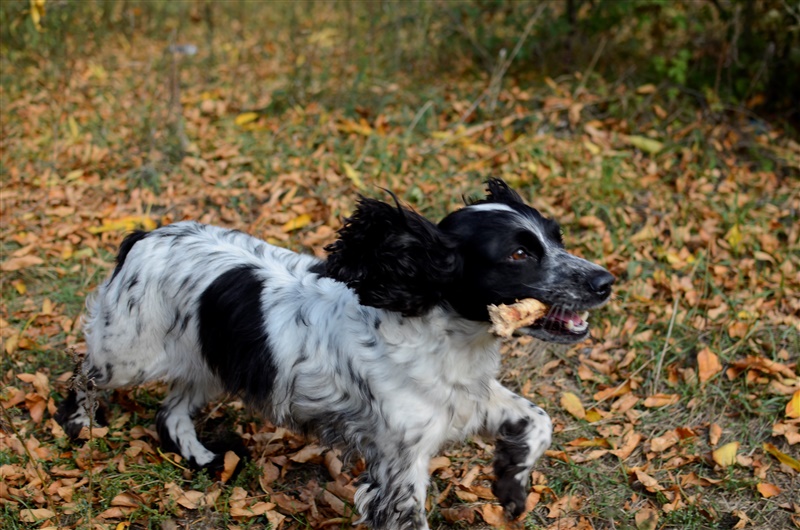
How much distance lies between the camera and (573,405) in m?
4.87

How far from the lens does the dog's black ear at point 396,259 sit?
338cm

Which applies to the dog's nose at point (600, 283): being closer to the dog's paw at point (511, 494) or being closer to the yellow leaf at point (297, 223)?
the dog's paw at point (511, 494)

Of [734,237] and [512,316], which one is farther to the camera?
[734,237]

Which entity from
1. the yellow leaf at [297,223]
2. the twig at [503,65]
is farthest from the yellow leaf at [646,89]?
the yellow leaf at [297,223]

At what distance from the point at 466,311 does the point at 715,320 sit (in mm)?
2641

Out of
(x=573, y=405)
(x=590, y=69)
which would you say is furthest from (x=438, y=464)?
(x=590, y=69)

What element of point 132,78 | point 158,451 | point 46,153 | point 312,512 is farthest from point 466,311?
point 132,78

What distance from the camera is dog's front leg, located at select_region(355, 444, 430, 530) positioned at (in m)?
3.52

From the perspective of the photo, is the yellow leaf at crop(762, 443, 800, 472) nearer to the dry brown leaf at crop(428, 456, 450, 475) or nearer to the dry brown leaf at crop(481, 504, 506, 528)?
the dry brown leaf at crop(481, 504, 506, 528)

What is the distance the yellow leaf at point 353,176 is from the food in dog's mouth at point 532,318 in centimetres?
371

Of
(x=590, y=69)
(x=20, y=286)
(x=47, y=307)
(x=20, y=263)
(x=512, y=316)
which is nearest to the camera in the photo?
(x=512, y=316)

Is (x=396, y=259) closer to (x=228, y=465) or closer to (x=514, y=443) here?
(x=514, y=443)

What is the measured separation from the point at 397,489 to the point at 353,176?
385 centimetres

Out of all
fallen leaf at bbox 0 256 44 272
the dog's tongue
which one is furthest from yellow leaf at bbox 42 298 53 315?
the dog's tongue
